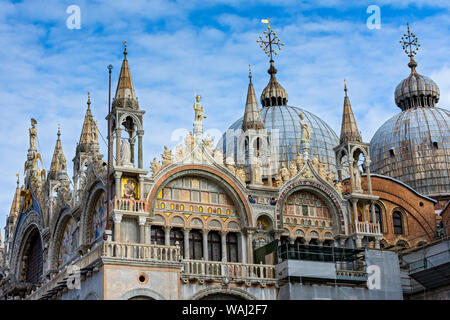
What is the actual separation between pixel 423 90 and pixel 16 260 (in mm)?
37230

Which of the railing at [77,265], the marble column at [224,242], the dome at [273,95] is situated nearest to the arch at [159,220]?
the marble column at [224,242]

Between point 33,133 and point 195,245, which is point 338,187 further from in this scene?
point 33,133

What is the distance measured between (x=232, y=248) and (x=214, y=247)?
1006 millimetres

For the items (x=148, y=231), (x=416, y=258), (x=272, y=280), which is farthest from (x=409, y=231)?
(x=148, y=231)

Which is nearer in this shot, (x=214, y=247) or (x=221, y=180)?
(x=214, y=247)

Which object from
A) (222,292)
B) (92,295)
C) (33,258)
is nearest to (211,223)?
(222,292)

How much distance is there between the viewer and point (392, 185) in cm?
5022

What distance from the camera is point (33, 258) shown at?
50781 mm

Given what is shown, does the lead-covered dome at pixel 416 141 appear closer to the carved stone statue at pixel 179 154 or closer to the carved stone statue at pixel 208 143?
the carved stone statue at pixel 208 143

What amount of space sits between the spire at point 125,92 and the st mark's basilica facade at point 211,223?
60mm

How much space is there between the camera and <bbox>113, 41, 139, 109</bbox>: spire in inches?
1485

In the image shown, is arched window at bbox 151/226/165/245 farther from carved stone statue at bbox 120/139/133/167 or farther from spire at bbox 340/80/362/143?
spire at bbox 340/80/362/143

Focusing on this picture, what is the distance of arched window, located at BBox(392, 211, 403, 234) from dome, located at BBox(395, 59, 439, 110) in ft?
66.2
